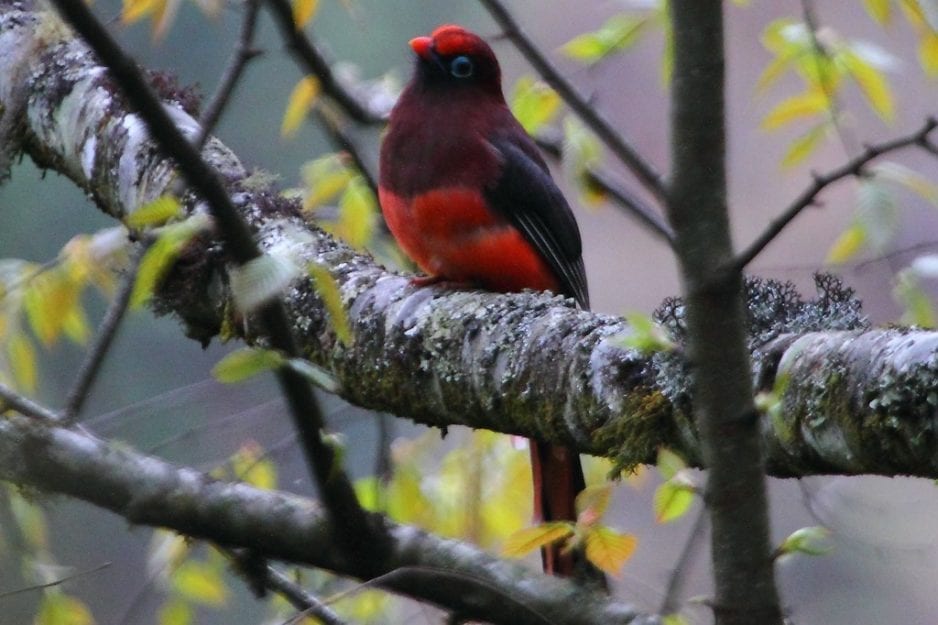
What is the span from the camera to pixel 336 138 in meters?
3.59

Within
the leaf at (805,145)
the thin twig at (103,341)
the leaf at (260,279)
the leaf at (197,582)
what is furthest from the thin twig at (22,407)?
the leaf at (805,145)

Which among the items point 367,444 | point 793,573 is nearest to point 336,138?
point 367,444

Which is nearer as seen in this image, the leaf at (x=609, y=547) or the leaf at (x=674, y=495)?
the leaf at (x=674, y=495)

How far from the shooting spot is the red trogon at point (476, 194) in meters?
3.37

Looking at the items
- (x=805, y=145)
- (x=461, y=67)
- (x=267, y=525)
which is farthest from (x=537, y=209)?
(x=267, y=525)

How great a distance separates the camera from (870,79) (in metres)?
2.54

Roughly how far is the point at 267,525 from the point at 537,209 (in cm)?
159

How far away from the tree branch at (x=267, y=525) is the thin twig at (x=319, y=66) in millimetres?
865

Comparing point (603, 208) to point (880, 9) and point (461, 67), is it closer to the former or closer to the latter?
point (461, 67)

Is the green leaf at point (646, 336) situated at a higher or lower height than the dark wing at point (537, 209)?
lower

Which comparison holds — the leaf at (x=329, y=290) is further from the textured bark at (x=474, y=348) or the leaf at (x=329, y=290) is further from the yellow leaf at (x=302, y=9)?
the yellow leaf at (x=302, y=9)

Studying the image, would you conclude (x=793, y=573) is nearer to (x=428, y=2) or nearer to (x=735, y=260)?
(x=428, y=2)

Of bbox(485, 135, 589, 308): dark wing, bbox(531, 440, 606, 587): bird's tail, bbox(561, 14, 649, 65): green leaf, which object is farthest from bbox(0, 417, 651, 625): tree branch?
bbox(485, 135, 589, 308): dark wing

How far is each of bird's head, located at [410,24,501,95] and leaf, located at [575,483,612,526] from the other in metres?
2.10
